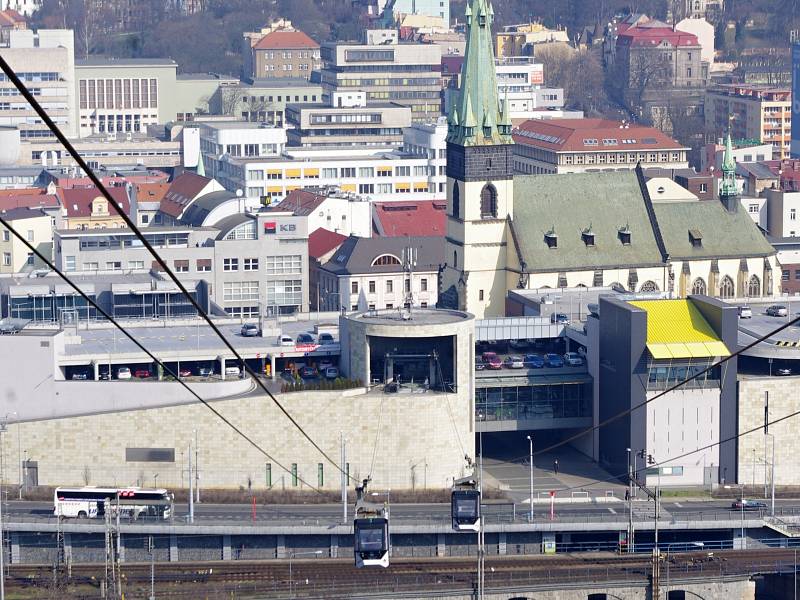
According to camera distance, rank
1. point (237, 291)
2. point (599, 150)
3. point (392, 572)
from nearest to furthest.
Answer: point (392, 572) → point (237, 291) → point (599, 150)

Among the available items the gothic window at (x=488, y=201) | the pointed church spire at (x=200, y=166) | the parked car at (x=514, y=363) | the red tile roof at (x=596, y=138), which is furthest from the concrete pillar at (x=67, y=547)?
the red tile roof at (x=596, y=138)

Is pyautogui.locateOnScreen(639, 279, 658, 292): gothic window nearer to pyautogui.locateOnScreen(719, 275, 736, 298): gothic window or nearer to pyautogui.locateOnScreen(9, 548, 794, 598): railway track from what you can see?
pyautogui.locateOnScreen(719, 275, 736, 298): gothic window

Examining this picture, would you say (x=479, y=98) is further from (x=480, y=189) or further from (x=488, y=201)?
(x=488, y=201)

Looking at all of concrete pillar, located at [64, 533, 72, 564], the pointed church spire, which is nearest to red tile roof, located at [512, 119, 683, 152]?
the pointed church spire

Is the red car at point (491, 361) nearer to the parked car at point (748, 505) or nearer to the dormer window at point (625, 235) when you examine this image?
the parked car at point (748, 505)

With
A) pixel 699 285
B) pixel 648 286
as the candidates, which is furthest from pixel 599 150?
pixel 648 286
